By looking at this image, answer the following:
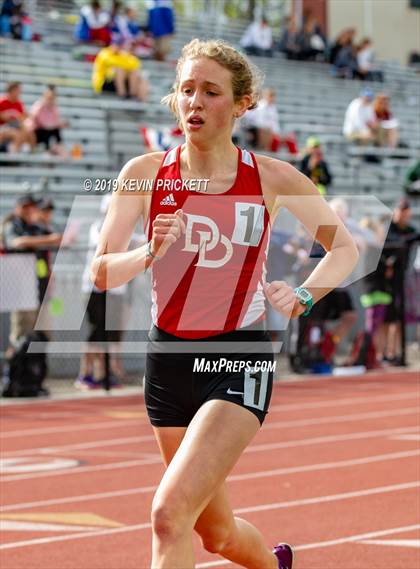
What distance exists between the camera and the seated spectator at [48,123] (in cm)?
1767

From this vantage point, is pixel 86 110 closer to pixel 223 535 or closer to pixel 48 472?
pixel 48 472

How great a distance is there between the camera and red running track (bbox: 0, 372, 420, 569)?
6676 millimetres

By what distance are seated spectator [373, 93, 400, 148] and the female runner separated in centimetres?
1889

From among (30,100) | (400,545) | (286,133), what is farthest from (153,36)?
(400,545)

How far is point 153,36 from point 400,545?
1904 cm

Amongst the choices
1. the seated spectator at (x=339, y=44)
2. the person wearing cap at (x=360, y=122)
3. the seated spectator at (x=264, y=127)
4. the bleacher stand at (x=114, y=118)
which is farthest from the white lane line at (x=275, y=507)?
the seated spectator at (x=339, y=44)

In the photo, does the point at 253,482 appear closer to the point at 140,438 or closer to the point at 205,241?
the point at 140,438

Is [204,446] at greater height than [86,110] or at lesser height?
greater

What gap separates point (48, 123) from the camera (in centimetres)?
1783

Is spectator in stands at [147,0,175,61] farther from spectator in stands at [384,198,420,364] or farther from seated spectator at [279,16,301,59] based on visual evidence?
spectator in stands at [384,198,420,364]

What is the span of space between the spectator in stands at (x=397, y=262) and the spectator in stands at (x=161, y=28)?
28.9ft

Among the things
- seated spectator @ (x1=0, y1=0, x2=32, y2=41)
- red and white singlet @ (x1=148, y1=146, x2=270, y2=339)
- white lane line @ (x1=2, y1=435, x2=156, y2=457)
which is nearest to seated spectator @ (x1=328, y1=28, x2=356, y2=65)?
seated spectator @ (x1=0, y1=0, x2=32, y2=41)

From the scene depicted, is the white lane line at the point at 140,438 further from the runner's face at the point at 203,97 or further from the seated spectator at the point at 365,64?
the seated spectator at the point at 365,64

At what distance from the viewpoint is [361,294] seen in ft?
57.1
